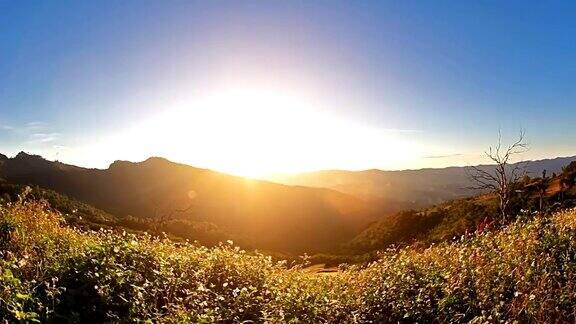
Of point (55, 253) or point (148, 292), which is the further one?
point (55, 253)

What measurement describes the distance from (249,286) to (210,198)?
108957 mm

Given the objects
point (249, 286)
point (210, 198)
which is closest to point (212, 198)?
point (210, 198)

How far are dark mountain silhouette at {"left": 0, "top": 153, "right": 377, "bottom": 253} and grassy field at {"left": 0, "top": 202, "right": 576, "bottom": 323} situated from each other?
78.2 metres

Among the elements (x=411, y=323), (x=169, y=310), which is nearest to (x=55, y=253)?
(x=169, y=310)

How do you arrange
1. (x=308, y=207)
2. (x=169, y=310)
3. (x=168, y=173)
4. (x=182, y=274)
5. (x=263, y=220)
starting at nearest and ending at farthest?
(x=169, y=310) → (x=182, y=274) → (x=263, y=220) → (x=308, y=207) → (x=168, y=173)

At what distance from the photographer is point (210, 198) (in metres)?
116

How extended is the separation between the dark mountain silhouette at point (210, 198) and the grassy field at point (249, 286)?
78201mm

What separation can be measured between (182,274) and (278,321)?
7.85 feet

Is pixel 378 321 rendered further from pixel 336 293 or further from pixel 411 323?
pixel 336 293

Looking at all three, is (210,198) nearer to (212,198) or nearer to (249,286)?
(212,198)

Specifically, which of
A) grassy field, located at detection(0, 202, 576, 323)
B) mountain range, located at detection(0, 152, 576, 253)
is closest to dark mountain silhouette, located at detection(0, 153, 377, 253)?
mountain range, located at detection(0, 152, 576, 253)

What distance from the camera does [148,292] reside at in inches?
281

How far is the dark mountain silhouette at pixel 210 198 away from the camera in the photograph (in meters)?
103

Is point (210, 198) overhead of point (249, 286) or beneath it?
beneath
